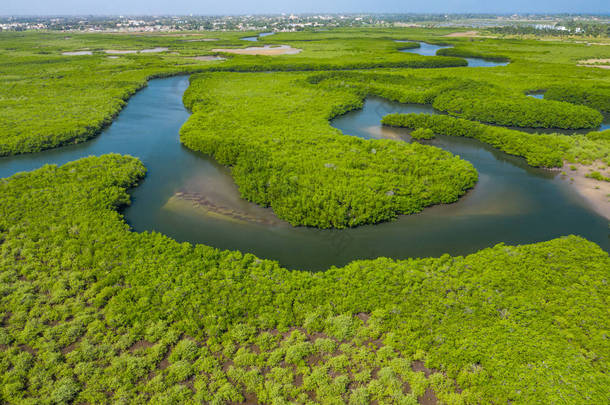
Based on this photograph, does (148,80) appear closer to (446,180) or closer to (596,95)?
(446,180)

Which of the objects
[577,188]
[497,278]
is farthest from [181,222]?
[577,188]

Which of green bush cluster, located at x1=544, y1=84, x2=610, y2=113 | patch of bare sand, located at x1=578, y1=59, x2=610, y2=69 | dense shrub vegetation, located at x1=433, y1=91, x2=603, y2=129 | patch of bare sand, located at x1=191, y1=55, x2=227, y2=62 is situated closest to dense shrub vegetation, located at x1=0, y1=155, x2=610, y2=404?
dense shrub vegetation, located at x1=433, y1=91, x2=603, y2=129

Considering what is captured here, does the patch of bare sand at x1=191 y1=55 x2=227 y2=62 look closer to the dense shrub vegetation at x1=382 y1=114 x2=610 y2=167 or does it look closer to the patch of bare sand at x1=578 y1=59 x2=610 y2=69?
the dense shrub vegetation at x1=382 y1=114 x2=610 y2=167

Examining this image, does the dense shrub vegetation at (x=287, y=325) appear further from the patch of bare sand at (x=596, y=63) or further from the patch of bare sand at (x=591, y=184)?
the patch of bare sand at (x=596, y=63)

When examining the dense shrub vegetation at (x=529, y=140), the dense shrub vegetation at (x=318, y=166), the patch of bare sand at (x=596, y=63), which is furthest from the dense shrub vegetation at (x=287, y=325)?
the patch of bare sand at (x=596, y=63)

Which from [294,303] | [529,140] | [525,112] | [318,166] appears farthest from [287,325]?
[525,112]

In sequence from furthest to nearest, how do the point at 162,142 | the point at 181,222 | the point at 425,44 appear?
the point at 425,44 → the point at 162,142 → the point at 181,222

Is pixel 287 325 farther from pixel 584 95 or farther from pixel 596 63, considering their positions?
pixel 596 63
